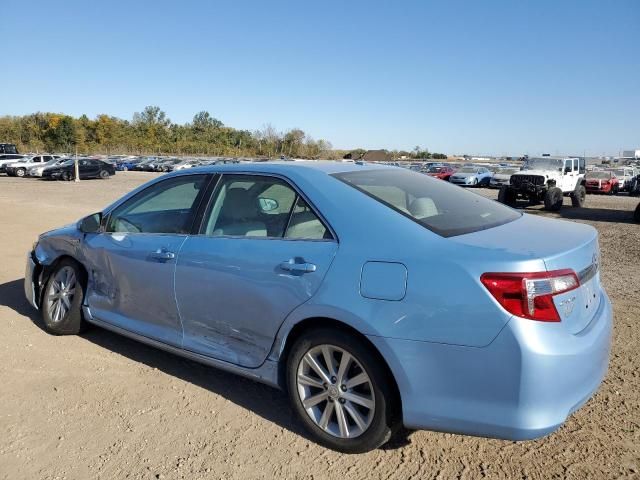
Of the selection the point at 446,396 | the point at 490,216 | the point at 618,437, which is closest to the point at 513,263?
the point at 446,396

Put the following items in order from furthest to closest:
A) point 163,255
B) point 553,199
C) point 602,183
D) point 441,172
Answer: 1. point 441,172
2. point 602,183
3. point 553,199
4. point 163,255

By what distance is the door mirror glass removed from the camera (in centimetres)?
334

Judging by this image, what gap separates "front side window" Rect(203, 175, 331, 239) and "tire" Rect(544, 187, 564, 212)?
54.7 ft

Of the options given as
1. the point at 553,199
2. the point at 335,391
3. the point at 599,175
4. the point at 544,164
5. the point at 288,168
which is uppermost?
the point at 544,164

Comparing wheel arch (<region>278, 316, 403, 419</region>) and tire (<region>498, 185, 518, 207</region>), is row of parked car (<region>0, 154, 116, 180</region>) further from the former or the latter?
wheel arch (<region>278, 316, 403, 419</region>)

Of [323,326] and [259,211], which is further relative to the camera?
[259,211]

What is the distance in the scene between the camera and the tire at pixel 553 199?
18000 millimetres

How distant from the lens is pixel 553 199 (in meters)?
18.1

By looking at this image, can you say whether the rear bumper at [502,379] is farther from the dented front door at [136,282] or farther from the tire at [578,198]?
the tire at [578,198]

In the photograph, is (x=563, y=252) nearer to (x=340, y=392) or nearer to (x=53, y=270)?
(x=340, y=392)

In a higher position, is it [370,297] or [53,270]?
[370,297]

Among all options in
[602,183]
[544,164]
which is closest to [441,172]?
[602,183]

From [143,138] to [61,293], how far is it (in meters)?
94.5

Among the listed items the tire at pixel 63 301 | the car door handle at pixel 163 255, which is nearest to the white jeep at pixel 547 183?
the tire at pixel 63 301
